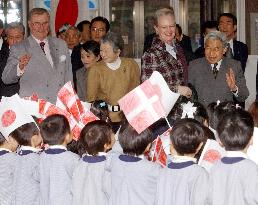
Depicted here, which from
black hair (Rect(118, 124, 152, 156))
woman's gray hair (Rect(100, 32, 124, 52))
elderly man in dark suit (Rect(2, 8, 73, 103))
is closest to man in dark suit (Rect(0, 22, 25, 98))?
elderly man in dark suit (Rect(2, 8, 73, 103))

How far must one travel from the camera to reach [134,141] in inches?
164

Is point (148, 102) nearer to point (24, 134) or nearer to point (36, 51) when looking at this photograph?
point (24, 134)

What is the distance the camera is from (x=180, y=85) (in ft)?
19.3

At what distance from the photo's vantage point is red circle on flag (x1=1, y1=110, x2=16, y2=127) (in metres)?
4.80

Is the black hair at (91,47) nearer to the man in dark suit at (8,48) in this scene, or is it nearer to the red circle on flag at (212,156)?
the man in dark suit at (8,48)

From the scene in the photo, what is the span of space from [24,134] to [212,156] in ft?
4.56

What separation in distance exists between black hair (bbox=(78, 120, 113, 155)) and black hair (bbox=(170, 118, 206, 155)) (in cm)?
59

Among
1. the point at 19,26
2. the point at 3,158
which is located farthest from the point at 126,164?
the point at 19,26

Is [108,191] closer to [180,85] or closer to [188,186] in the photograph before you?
[188,186]

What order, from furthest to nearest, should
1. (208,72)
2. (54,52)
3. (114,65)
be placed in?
(54,52), (114,65), (208,72)

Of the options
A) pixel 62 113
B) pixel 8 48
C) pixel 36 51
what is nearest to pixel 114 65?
pixel 36 51

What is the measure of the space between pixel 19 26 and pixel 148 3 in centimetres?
267

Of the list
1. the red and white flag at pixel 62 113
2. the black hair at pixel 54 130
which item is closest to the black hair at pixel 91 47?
the red and white flag at pixel 62 113

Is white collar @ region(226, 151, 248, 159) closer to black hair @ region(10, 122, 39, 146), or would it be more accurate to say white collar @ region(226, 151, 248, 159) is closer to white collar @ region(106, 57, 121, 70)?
black hair @ region(10, 122, 39, 146)
